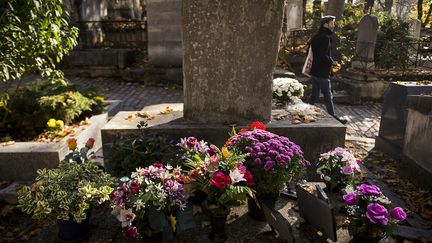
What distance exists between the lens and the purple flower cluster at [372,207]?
7.43 feet

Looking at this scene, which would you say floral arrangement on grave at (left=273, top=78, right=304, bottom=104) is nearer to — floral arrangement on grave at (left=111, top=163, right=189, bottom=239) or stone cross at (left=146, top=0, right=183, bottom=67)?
floral arrangement on grave at (left=111, top=163, right=189, bottom=239)

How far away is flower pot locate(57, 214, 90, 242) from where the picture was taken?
8.03ft

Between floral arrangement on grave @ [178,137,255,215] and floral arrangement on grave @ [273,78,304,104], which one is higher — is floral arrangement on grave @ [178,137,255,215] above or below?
below

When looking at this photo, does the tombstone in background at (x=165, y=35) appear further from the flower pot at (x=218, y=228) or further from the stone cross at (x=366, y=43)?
the flower pot at (x=218, y=228)

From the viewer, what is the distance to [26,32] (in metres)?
4.59

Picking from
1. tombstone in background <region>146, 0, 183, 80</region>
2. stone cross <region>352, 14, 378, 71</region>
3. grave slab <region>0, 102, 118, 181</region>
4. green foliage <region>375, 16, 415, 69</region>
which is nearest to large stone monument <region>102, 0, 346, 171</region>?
grave slab <region>0, 102, 118, 181</region>

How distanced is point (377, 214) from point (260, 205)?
82 centimetres

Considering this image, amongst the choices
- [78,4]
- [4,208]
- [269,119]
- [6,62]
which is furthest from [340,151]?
[78,4]

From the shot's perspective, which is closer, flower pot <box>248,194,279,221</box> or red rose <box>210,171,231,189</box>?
red rose <box>210,171,231,189</box>

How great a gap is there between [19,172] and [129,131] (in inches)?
61.5

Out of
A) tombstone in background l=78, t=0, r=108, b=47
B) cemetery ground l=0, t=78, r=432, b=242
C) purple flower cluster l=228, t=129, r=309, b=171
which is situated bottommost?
cemetery ground l=0, t=78, r=432, b=242

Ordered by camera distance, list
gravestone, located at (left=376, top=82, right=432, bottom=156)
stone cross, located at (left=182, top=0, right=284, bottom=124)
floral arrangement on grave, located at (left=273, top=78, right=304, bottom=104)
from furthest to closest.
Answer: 1. gravestone, located at (left=376, top=82, right=432, bottom=156)
2. floral arrangement on grave, located at (left=273, top=78, right=304, bottom=104)
3. stone cross, located at (left=182, top=0, right=284, bottom=124)

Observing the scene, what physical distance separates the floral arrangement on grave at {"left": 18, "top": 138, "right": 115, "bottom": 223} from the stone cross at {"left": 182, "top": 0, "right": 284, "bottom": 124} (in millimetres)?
1475

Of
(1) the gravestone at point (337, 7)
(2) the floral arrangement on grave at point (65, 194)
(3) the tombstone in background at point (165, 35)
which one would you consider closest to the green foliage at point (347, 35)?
(1) the gravestone at point (337, 7)
